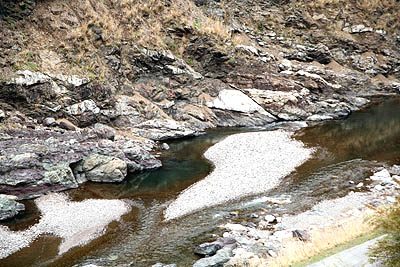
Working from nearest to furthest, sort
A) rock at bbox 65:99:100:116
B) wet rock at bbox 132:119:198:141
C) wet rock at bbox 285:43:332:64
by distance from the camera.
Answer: rock at bbox 65:99:100:116 < wet rock at bbox 132:119:198:141 < wet rock at bbox 285:43:332:64

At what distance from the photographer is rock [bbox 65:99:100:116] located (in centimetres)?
4112

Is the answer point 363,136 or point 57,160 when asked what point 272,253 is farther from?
point 363,136

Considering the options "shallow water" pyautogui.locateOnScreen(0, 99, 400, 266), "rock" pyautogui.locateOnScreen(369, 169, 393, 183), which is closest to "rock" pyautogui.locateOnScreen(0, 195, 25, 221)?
"shallow water" pyautogui.locateOnScreen(0, 99, 400, 266)

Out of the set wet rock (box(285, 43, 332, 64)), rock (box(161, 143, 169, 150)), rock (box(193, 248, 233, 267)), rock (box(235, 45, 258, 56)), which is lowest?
rock (box(193, 248, 233, 267))

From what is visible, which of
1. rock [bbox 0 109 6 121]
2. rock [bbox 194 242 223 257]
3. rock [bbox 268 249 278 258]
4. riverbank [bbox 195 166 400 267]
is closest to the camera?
riverbank [bbox 195 166 400 267]

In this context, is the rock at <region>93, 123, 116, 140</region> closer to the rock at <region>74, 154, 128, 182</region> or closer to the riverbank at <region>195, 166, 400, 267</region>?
the rock at <region>74, 154, 128, 182</region>

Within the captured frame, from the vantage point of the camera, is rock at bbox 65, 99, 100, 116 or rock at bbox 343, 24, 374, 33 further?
rock at bbox 343, 24, 374, 33

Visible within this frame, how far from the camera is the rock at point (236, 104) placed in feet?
167

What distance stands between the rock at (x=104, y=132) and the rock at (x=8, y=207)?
484 inches

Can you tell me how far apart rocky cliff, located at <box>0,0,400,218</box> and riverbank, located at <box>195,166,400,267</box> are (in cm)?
1290

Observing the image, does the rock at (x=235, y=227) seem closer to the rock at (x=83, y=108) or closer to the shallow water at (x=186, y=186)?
the shallow water at (x=186, y=186)

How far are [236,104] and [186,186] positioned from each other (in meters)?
22.3

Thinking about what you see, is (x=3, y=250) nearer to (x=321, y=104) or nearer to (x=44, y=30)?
(x=44, y=30)

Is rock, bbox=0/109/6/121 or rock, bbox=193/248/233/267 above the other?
rock, bbox=0/109/6/121
